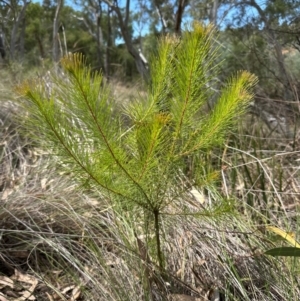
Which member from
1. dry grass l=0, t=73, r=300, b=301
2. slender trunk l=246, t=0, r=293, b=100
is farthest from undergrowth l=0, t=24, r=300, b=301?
slender trunk l=246, t=0, r=293, b=100

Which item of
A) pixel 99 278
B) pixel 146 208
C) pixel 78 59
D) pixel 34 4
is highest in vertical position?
pixel 34 4

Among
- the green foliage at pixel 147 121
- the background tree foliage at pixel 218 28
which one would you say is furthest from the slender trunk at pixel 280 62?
the green foliage at pixel 147 121

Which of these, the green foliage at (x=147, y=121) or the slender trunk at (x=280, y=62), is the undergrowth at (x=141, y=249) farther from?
the slender trunk at (x=280, y=62)

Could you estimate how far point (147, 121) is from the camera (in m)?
1.11

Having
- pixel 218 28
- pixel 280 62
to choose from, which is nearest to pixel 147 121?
pixel 218 28

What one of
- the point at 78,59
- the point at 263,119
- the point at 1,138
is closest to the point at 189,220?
the point at 78,59

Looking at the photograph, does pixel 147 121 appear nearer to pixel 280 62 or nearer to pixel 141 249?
pixel 141 249

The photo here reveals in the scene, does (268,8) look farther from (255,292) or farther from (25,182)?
(255,292)

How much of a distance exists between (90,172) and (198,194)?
78cm

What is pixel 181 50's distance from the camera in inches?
43.6

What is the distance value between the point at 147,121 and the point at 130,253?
578 mm

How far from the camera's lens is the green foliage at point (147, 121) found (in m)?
1.01

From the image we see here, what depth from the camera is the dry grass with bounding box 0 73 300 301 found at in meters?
1.39

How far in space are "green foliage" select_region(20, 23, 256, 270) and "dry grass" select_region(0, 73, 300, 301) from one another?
0.80ft
